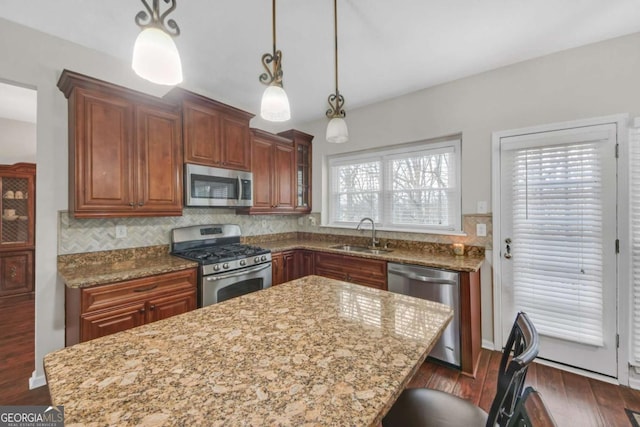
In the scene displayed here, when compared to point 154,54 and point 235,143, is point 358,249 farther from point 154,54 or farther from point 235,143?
point 154,54

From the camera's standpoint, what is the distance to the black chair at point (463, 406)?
0.86m

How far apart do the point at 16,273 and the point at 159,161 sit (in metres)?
3.44

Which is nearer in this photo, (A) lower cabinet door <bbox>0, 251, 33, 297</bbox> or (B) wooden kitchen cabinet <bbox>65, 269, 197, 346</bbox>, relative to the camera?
(B) wooden kitchen cabinet <bbox>65, 269, 197, 346</bbox>

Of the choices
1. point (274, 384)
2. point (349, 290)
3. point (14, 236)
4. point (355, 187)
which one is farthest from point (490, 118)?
point (14, 236)

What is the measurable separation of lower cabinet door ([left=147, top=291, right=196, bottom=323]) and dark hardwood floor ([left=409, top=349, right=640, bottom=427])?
198cm

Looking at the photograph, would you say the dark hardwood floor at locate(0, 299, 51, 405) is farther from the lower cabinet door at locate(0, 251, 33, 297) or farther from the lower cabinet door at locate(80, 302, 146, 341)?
the lower cabinet door at locate(80, 302, 146, 341)

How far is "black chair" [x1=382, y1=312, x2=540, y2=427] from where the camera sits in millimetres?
865

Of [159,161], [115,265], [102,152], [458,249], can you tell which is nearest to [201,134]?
[159,161]

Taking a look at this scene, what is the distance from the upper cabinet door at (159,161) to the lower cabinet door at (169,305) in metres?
0.78

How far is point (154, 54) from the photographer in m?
0.96

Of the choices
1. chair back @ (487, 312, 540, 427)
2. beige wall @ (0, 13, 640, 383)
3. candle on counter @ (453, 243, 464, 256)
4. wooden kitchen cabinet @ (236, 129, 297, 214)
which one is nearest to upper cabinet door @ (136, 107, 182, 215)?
beige wall @ (0, 13, 640, 383)

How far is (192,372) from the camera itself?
0.73 meters

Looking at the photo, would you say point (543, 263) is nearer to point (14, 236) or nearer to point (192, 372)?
point (192, 372)

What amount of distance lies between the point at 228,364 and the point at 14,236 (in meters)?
5.14
